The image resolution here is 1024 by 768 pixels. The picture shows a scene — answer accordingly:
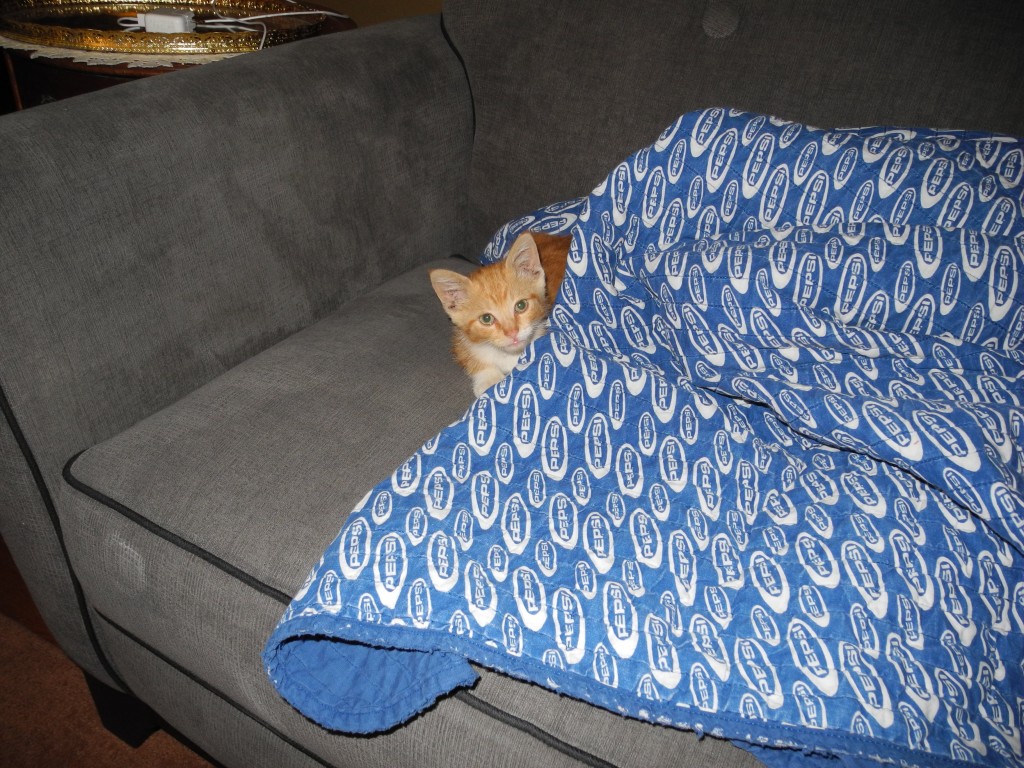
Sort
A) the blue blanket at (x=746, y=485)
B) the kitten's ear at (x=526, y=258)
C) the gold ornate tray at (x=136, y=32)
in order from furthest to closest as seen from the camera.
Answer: the gold ornate tray at (x=136, y=32)
the kitten's ear at (x=526, y=258)
the blue blanket at (x=746, y=485)

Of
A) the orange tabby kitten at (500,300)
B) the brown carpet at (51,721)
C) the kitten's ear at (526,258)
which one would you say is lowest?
the brown carpet at (51,721)

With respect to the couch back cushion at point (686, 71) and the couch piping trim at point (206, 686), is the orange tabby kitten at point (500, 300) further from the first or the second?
the couch piping trim at point (206, 686)

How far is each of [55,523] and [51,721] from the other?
0.48 meters

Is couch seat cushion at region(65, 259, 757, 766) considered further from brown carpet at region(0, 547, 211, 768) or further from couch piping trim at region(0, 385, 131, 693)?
brown carpet at region(0, 547, 211, 768)

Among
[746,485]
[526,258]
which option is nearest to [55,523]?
[526,258]

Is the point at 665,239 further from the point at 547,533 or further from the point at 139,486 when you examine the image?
the point at 139,486

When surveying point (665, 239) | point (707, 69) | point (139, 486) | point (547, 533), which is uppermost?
point (707, 69)

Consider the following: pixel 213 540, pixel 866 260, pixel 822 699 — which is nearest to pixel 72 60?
pixel 213 540

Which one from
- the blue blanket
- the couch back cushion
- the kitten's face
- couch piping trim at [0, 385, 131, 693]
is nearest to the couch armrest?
couch piping trim at [0, 385, 131, 693]

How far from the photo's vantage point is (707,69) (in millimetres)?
1163

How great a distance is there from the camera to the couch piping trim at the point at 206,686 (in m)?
0.87

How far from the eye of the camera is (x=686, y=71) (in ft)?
3.87

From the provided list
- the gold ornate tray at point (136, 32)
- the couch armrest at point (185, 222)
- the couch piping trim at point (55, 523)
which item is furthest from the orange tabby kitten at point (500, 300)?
the gold ornate tray at point (136, 32)

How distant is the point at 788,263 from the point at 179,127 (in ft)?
2.96
